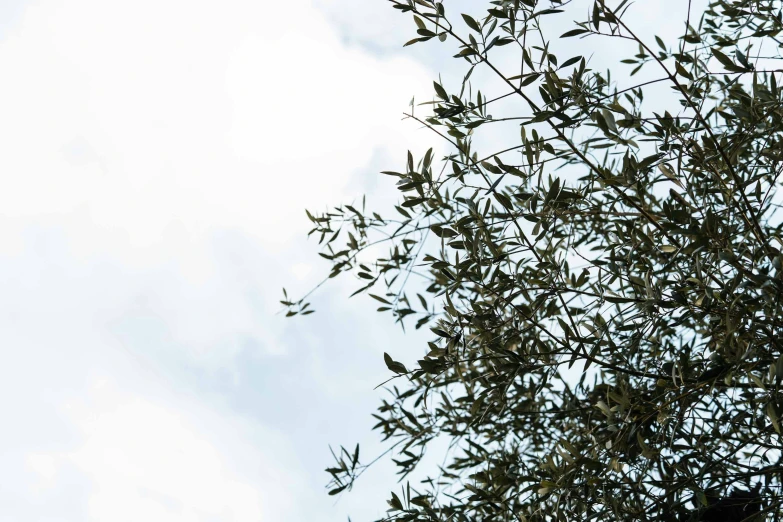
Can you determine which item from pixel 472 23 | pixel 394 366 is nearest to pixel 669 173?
pixel 472 23

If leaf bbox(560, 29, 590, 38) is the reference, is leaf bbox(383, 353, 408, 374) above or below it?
below

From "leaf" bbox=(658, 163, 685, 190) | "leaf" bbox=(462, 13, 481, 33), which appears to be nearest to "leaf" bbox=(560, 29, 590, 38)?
"leaf" bbox=(462, 13, 481, 33)

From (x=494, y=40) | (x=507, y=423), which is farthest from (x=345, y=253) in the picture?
(x=494, y=40)

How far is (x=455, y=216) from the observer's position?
3.25 meters

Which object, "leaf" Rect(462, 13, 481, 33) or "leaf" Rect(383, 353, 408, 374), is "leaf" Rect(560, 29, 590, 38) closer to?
"leaf" Rect(462, 13, 481, 33)

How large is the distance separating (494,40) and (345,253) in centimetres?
164

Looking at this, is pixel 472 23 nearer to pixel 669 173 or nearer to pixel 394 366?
pixel 669 173

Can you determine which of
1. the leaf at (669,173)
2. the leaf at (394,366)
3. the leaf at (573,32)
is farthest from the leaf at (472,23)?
the leaf at (394,366)

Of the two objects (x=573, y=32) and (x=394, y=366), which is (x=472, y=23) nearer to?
(x=573, y=32)

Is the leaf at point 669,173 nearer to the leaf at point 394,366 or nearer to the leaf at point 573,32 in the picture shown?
the leaf at point 573,32

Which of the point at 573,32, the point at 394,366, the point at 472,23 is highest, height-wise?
the point at 472,23

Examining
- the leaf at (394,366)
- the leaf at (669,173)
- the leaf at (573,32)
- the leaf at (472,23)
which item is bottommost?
the leaf at (394,366)

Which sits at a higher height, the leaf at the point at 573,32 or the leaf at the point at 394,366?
the leaf at the point at 573,32

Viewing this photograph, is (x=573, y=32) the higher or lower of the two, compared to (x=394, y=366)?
higher
